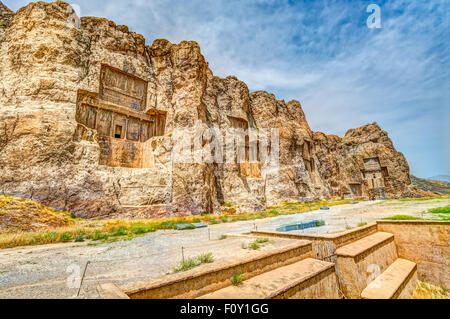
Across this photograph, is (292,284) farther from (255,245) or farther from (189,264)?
(189,264)

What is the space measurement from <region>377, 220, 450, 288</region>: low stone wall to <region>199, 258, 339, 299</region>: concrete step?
5092mm

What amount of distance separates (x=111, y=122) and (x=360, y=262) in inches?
825

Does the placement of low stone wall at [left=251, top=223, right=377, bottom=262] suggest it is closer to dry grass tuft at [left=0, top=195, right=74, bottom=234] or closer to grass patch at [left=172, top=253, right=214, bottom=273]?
grass patch at [left=172, top=253, right=214, bottom=273]

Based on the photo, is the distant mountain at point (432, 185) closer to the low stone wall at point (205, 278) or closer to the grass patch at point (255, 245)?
the grass patch at point (255, 245)

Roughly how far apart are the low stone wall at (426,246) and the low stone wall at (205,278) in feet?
20.3

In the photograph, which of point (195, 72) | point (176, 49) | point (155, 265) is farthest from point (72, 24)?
point (155, 265)

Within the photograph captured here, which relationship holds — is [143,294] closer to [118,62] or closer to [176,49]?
[118,62]

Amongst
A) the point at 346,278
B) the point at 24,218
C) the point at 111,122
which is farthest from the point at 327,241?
the point at 111,122

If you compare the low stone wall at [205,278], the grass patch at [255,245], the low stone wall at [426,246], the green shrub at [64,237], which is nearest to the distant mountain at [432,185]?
the low stone wall at [426,246]

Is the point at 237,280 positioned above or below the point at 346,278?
above

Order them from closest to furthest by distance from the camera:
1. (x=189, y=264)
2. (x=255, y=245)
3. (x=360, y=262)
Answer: (x=189, y=264)
(x=255, y=245)
(x=360, y=262)

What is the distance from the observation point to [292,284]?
13.2 feet

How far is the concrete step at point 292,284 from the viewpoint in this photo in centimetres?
367
